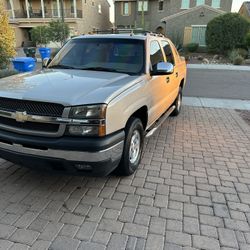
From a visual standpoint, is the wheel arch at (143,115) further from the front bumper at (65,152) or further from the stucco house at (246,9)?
the stucco house at (246,9)

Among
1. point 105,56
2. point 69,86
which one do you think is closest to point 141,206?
point 69,86

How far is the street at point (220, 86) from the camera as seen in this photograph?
9602 millimetres

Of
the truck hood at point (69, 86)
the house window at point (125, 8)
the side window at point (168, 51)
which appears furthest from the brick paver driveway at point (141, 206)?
the house window at point (125, 8)

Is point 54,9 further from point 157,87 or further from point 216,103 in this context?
point 157,87

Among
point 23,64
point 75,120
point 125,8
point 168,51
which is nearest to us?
point 75,120

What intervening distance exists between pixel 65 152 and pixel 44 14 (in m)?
37.2

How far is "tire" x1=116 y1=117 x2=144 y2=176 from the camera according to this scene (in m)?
3.30

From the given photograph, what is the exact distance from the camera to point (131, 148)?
11.8 feet

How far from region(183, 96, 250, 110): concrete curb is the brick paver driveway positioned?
366 cm

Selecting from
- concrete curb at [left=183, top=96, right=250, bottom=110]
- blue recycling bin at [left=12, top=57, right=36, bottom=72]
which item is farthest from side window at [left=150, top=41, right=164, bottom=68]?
blue recycling bin at [left=12, top=57, right=36, bottom=72]

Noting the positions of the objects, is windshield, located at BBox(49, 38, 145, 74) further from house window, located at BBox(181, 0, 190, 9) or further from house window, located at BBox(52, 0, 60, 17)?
house window, located at BBox(52, 0, 60, 17)

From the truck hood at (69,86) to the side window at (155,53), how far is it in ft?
2.49

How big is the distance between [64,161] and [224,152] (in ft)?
10.1

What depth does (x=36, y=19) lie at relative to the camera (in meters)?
34.9
